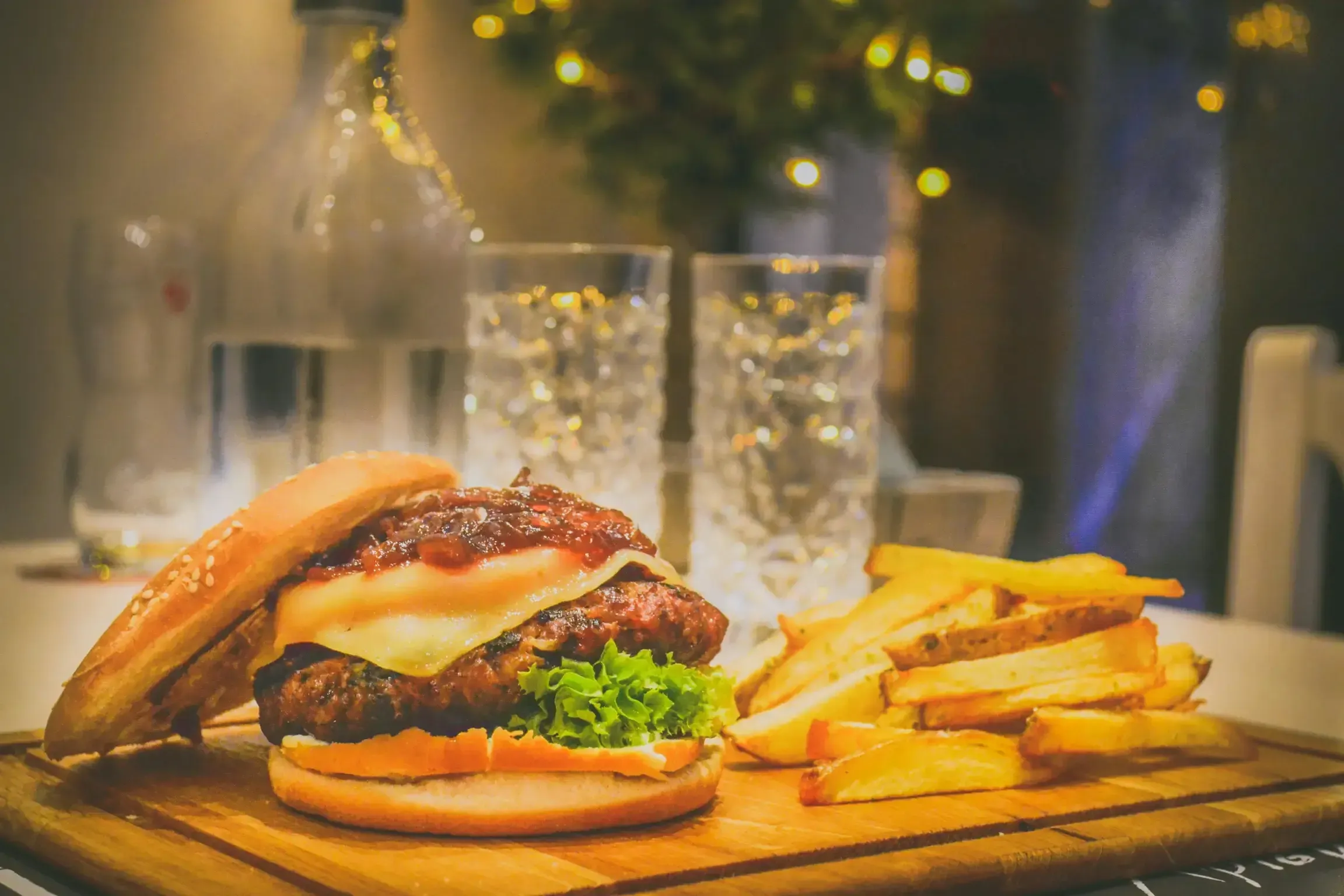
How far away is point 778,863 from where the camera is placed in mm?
1309

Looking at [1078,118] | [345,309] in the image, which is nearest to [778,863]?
[345,309]

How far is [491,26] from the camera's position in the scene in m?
4.12

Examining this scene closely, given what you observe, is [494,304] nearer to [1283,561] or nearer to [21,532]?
[1283,561]

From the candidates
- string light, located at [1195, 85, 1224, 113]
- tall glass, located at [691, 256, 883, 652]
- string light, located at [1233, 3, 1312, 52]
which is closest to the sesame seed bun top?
tall glass, located at [691, 256, 883, 652]

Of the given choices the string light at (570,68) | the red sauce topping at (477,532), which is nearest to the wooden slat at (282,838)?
the red sauce topping at (477,532)

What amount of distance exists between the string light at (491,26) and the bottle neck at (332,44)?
51.3 inches

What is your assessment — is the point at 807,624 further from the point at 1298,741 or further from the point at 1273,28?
the point at 1273,28

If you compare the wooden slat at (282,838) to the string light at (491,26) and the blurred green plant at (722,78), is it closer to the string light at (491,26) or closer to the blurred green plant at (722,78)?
the blurred green plant at (722,78)

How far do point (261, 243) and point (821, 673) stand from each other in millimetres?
1164

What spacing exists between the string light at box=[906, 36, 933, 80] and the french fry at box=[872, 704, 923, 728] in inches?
83.1

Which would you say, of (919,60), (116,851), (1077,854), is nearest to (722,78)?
(919,60)

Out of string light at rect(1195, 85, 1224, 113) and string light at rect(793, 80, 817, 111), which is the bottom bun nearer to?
string light at rect(793, 80, 817, 111)

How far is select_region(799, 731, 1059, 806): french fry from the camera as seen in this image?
1479 mm

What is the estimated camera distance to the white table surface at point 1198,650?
1941 millimetres
